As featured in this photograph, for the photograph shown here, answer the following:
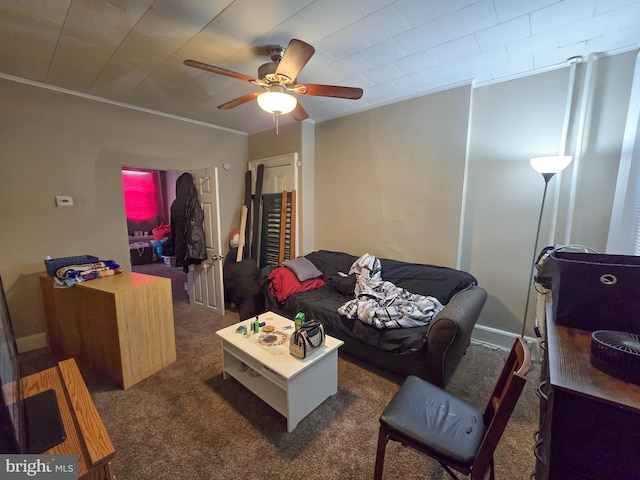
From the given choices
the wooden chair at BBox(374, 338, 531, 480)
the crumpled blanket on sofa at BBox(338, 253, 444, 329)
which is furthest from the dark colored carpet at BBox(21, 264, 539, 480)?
the crumpled blanket on sofa at BBox(338, 253, 444, 329)

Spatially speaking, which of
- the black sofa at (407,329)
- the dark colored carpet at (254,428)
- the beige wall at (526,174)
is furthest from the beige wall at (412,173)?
the dark colored carpet at (254,428)

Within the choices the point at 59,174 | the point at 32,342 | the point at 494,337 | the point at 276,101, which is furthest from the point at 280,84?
the point at 32,342

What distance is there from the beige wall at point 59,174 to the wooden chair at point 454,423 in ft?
11.1

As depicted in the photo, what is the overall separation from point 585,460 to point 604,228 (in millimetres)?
2315

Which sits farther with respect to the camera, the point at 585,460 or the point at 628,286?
the point at 628,286

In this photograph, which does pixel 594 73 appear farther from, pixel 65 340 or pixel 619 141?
pixel 65 340

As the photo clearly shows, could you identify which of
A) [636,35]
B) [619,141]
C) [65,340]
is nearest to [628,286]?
[619,141]

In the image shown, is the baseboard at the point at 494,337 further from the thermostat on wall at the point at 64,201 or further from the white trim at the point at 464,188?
the thermostat on wall at the point at 64,201

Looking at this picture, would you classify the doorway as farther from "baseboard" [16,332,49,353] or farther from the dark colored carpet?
the dark colored carpet

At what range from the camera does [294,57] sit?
→ 158cm

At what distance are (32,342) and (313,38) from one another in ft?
12.5

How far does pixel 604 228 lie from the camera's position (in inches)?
83.5

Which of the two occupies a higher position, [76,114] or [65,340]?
[76,114]

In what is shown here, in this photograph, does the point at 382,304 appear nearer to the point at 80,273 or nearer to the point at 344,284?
the point at 344,284
